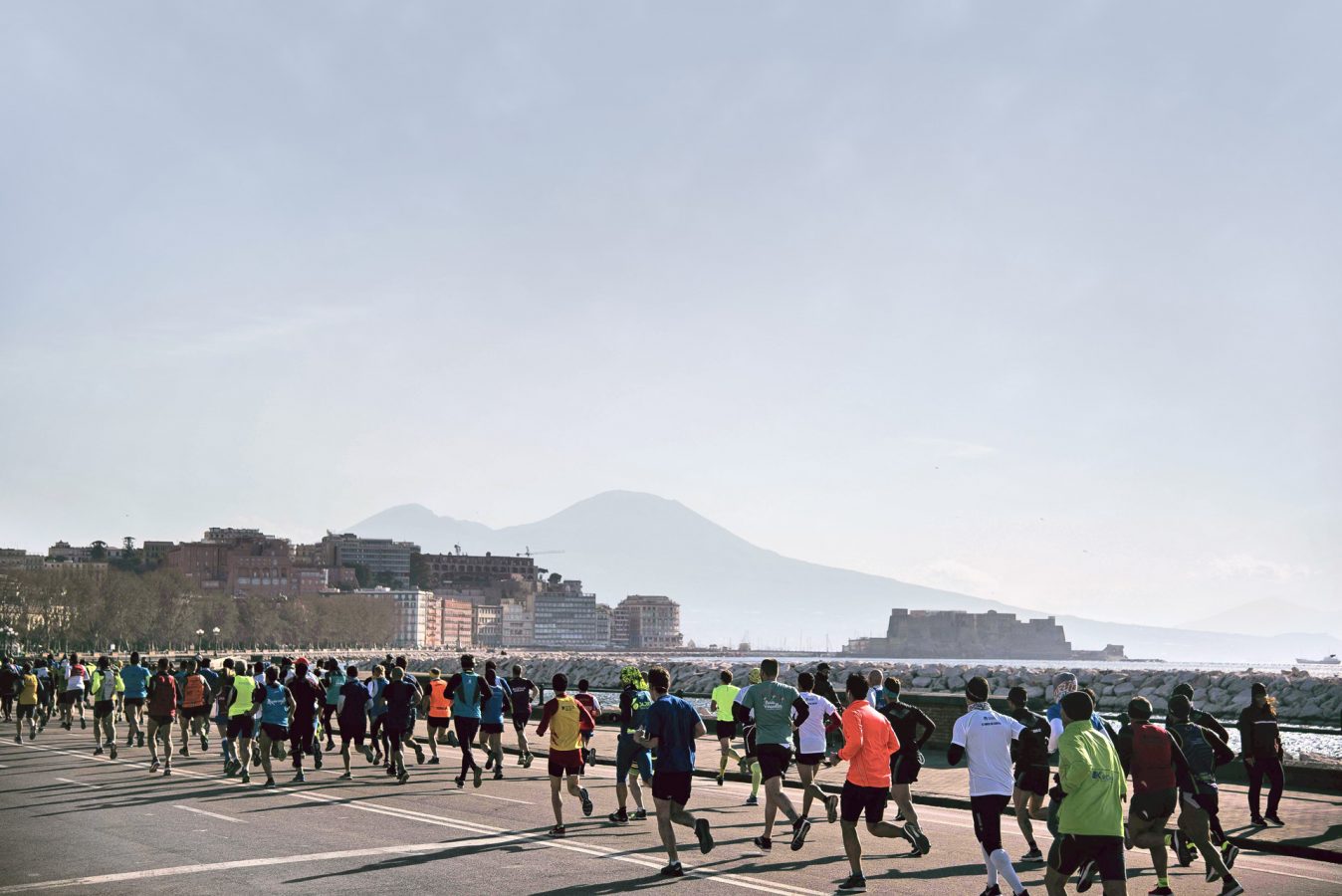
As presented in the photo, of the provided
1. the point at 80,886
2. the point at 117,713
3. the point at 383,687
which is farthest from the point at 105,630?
the point at 80,886

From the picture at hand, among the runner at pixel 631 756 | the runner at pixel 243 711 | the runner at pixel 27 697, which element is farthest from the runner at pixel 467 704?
the runner at pixel 27 697

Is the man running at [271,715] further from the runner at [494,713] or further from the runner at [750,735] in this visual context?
the runner at [750,735]

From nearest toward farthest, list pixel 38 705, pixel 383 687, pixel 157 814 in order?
1. pixel 157 814
2. pixel 383 687
3. pixel 38 705

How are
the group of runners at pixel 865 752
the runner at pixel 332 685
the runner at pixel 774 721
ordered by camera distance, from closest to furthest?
the group of runners at pixel 865 752
the runner at pixel 774 721
the runner at pixel 332 685

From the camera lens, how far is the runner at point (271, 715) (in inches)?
846

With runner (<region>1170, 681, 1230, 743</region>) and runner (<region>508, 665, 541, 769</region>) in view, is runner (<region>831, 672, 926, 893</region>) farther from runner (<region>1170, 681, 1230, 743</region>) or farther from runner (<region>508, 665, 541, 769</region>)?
runner (<region>508, 665, 541, 769</region>)

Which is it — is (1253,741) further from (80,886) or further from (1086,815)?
(80,886)

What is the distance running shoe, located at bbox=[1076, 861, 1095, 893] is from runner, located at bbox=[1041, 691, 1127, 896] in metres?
1.86

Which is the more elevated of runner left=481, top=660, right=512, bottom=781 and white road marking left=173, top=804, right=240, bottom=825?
runner left=481, top=660, right=512, bottom=781

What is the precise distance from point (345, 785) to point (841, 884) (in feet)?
37.4

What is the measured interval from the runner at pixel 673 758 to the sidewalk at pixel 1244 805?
6.96m

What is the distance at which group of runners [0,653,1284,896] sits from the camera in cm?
1095

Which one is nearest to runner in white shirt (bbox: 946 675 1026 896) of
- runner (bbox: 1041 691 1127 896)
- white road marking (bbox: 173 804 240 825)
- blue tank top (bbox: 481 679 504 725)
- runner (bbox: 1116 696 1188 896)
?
runner (bbox: 1116 696 1188 896)

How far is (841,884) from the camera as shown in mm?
12648
